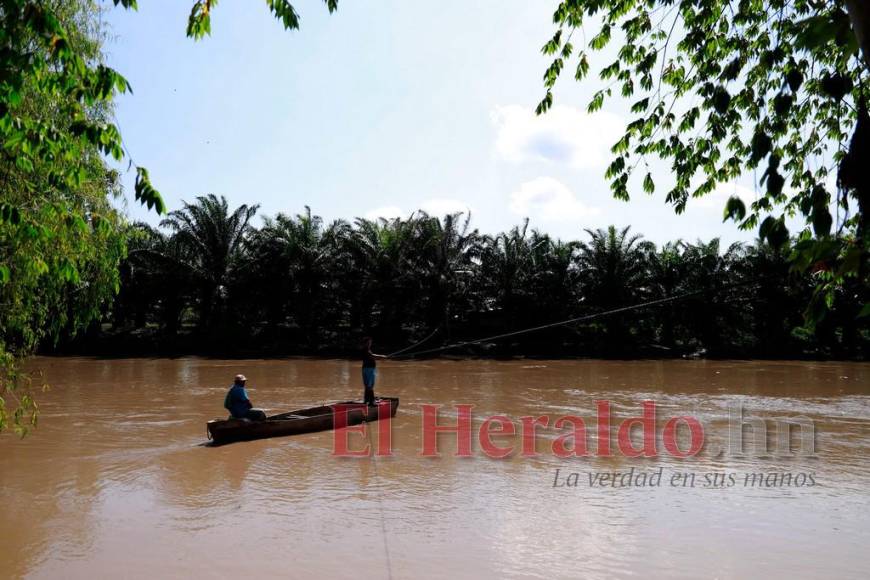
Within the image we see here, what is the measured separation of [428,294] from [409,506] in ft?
81.7

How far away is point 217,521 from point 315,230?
A: 2687 cm

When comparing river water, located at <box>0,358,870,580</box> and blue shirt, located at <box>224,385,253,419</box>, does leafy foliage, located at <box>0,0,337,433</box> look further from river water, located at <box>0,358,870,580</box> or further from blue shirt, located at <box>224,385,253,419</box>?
blue shirt, located at <box>224,385,253,419</box>

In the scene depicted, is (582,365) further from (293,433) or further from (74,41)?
(74,41)

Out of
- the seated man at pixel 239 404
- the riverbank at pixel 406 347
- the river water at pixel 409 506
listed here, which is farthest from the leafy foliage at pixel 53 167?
the riverbank at pixel 406 347

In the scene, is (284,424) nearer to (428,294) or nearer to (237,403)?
(237,403)

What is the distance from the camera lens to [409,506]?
764 centimetres

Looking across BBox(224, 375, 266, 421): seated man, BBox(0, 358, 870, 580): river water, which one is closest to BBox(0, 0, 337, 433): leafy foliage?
BBox(0, 358, 870, 580): river water

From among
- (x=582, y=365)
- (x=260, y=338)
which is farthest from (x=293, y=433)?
(x=260, y=338)

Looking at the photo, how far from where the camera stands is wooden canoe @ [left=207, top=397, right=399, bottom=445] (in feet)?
34.9

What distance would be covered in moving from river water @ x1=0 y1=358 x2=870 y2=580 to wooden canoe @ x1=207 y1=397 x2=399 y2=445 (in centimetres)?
18

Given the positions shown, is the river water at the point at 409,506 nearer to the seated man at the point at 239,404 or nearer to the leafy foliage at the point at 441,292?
the seated man at the point at 239,404

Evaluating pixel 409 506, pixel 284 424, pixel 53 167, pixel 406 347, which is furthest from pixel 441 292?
pixel 53 167

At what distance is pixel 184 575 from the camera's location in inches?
221

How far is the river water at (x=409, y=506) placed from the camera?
19.7 feet
